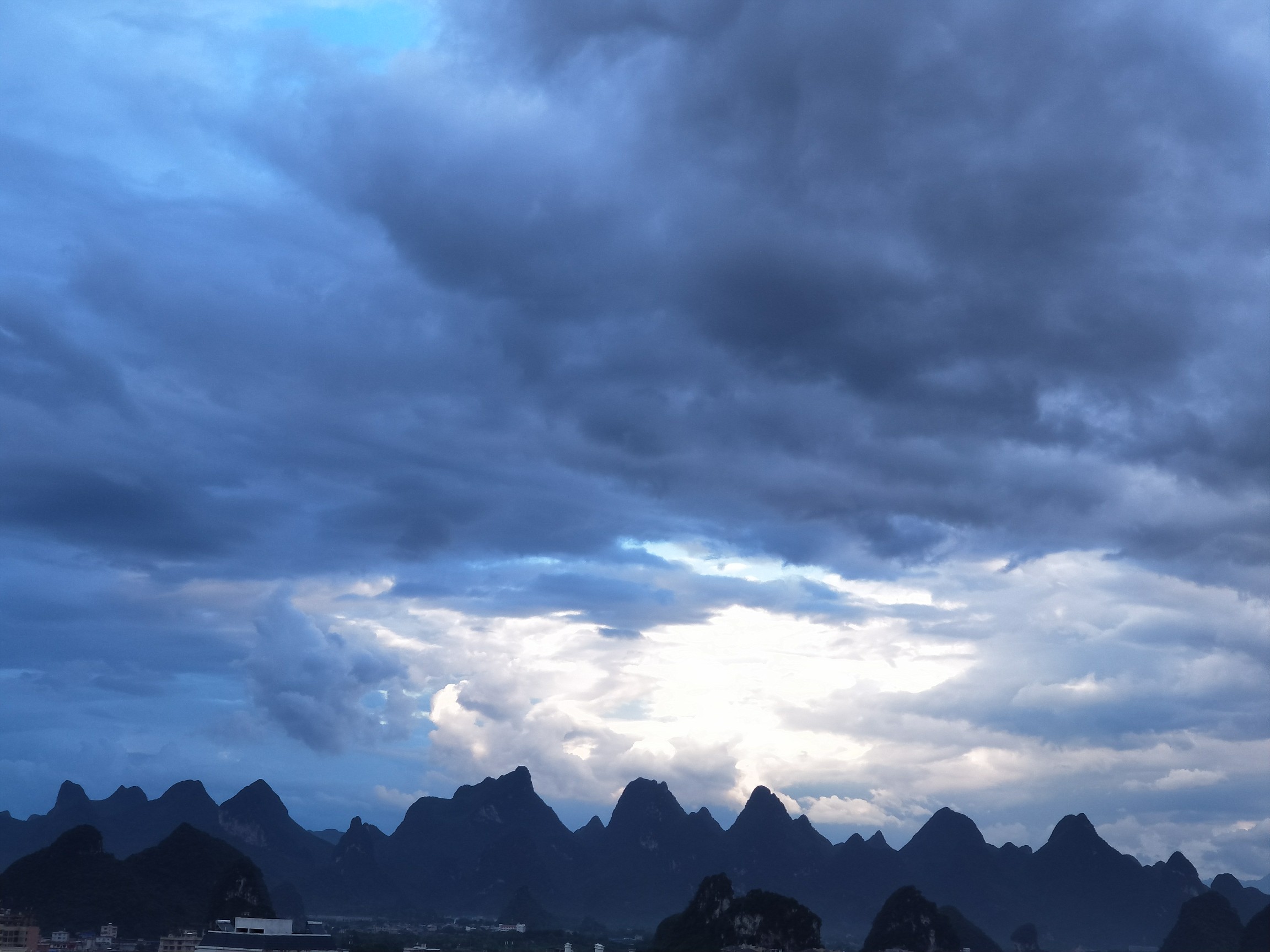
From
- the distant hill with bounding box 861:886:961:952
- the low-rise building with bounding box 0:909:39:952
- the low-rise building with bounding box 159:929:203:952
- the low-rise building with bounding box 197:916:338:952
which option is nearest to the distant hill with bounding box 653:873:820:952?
the distant hill with bounding box 861:886:961:952

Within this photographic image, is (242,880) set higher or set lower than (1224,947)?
higher

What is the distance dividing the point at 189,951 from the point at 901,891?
341 feet

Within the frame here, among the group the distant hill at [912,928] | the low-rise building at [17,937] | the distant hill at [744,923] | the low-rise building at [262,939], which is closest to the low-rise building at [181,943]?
the low-rise building at [17,937]

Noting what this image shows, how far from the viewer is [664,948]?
178 m

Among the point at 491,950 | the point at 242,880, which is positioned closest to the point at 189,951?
the point at 242,880

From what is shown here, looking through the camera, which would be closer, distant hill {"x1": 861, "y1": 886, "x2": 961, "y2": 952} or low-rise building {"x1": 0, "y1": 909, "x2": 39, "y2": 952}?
low-rise building {"x1": 0, "y1": 909, "x2": 39, "y2": 952}

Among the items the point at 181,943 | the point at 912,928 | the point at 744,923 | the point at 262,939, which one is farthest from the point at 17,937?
the point at 912,928

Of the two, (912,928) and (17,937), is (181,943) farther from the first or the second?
(912,928)

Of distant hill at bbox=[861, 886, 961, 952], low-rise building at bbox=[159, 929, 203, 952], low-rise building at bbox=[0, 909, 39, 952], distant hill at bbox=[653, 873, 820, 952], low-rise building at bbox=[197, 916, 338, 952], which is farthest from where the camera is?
distant hill at bbox=[861, 886, 961, 952]

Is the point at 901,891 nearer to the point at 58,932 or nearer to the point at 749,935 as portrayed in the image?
the point at 749,935

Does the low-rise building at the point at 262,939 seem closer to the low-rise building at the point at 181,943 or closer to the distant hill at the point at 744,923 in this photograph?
the low-rise building at the point at 181,943

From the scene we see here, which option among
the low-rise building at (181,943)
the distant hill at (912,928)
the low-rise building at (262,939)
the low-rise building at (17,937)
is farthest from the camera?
the distant hill at (912,928)

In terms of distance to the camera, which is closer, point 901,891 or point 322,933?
point 322,933

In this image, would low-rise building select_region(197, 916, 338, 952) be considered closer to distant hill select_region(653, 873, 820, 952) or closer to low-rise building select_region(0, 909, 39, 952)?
low-rise building select_region(0, 909, 39, 952)
